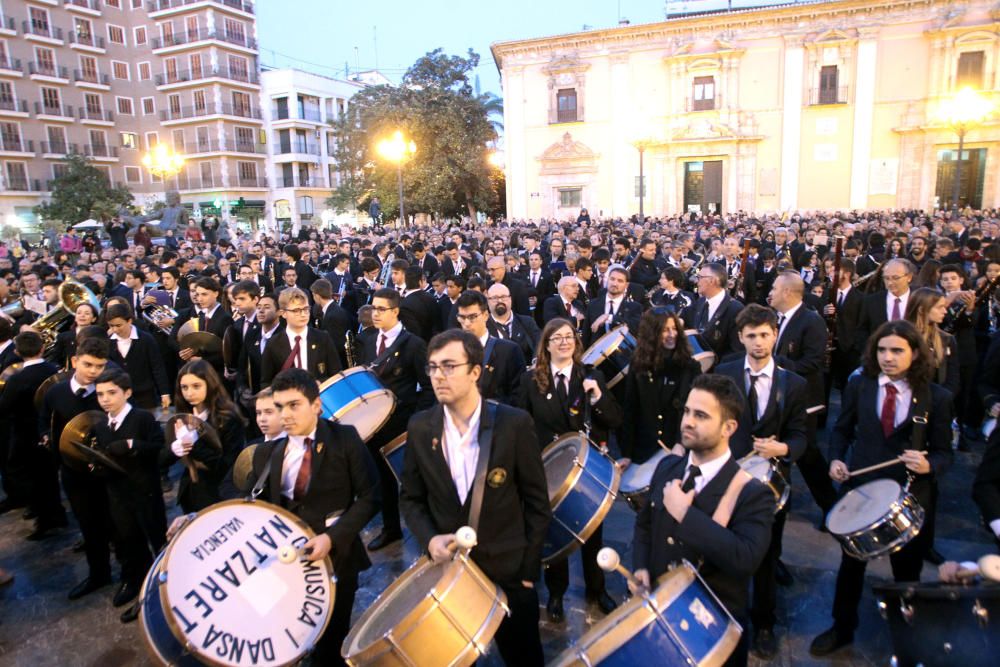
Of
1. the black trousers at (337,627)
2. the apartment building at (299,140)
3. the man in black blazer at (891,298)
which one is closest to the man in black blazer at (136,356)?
the black trousers at (337,627)

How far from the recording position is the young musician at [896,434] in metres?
3.68

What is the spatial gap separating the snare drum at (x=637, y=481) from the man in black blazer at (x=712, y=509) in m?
0.68

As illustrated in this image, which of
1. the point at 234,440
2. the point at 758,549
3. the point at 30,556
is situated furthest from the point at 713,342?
the point at 30,556

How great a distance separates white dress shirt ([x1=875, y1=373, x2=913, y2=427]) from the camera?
3780mm

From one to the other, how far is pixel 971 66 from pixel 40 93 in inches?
2370

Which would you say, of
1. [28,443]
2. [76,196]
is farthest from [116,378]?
[76,196]

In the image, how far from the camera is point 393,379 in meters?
5.56

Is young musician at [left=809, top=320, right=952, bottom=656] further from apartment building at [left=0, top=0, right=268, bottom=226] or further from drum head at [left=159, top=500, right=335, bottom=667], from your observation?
apartment building at [left=0, top=0, right=268, bottom=226]

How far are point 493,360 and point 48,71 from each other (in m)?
57.6

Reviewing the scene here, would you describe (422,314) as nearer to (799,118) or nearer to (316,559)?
(316,559)

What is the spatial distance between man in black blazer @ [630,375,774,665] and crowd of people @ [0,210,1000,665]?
11mm

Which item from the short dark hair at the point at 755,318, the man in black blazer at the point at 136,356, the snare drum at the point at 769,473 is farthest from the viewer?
the man in black blazer at the point at 136,356

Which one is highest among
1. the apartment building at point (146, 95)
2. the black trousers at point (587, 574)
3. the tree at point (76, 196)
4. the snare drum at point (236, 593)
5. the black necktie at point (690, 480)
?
the apartment building at point (146, 95)

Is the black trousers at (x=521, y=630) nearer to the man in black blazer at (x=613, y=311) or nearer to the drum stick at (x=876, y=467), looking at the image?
the drum stick at (x=876, y=467)
